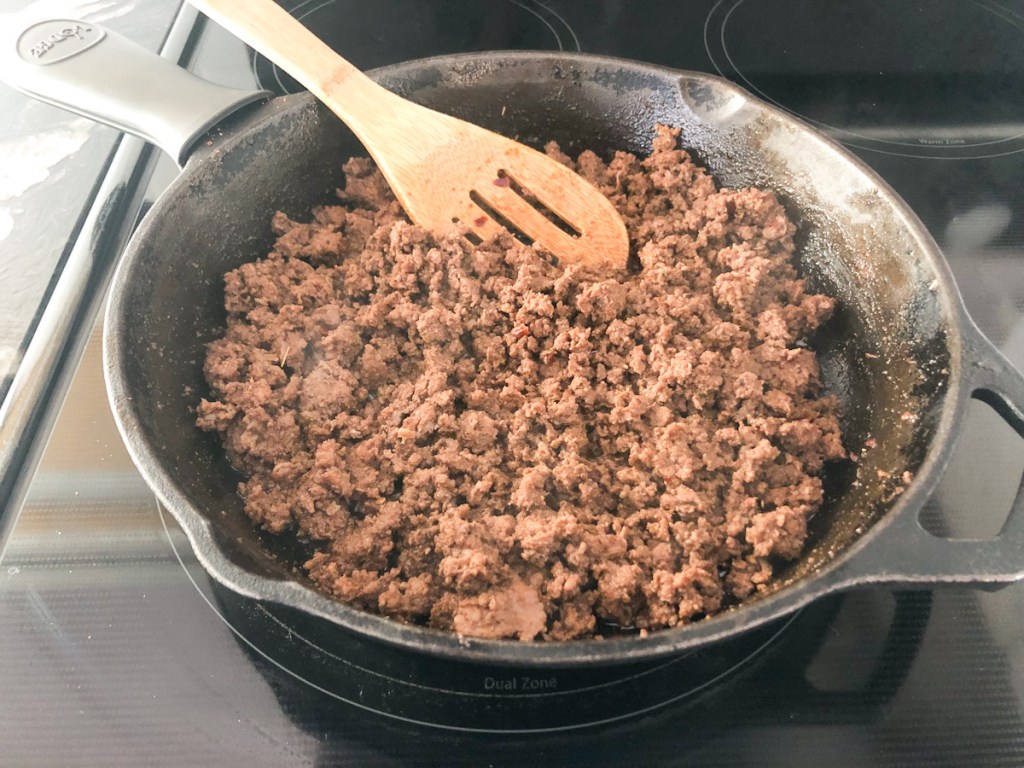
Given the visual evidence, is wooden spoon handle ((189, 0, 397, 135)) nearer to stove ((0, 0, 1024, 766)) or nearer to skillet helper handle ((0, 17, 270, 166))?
skillet helper handle ((0, 17, 270, 166))

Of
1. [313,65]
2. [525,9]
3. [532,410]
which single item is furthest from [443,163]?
[525,9]

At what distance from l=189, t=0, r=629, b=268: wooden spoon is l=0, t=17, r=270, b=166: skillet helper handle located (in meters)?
0.13

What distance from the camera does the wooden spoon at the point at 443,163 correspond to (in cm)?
139

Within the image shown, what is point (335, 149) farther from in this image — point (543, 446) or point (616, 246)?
point (543, 446)

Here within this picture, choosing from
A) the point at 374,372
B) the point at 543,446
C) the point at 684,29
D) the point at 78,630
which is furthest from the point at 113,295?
the point at 684,29

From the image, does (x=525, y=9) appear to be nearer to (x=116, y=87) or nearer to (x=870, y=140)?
(x=870, y=140)

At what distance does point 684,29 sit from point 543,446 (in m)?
1.28

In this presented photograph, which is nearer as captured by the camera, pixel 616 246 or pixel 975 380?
pixel 975 380

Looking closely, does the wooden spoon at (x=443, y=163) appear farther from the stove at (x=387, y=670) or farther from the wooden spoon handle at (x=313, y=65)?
the stove at (x=387, y=670)

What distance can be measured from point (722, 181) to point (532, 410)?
0.69 m

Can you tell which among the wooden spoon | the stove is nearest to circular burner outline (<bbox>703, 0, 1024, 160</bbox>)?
the stove

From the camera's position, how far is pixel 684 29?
1.89m

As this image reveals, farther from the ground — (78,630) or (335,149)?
Answer: (335,149)

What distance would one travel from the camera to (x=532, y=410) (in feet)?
4.07
